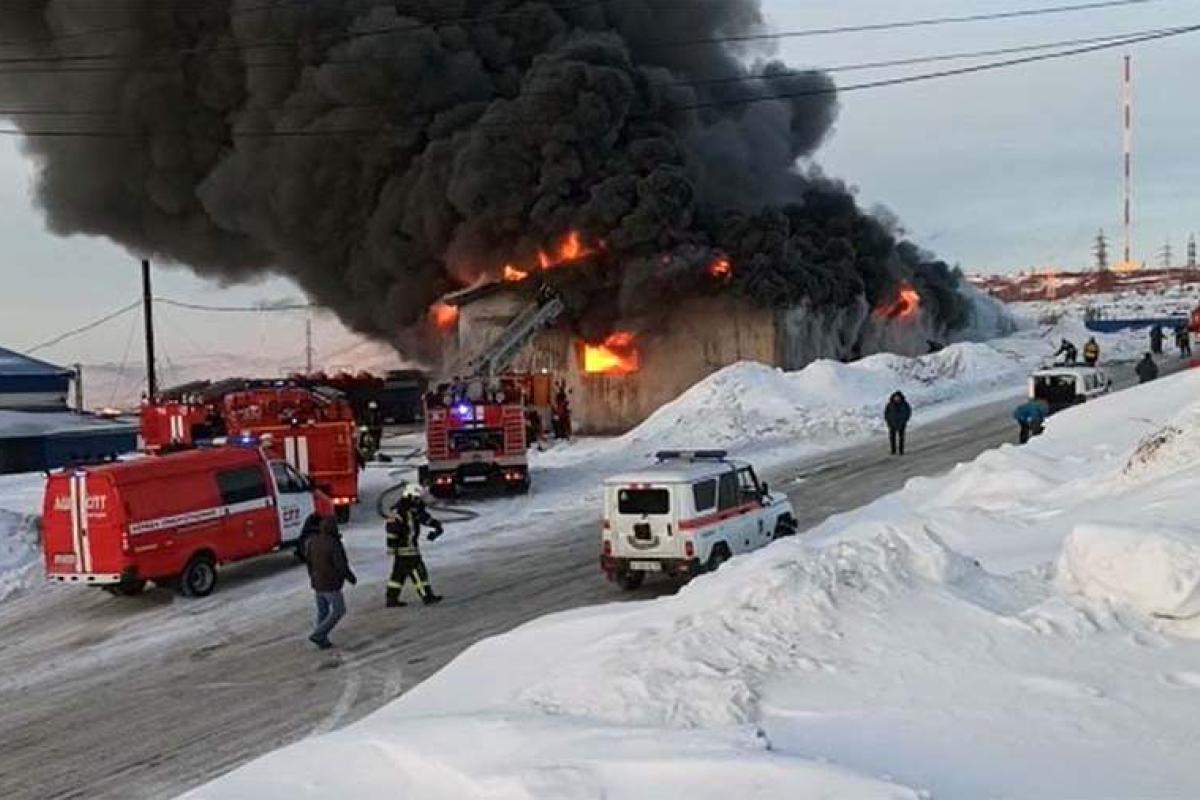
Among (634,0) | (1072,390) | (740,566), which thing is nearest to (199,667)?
(740,566)

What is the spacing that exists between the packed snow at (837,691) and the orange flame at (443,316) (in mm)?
37884

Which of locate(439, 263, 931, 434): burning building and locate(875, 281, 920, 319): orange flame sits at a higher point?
locate(875, 281, 920, 319): orange flame

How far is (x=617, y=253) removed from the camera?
4347 cm

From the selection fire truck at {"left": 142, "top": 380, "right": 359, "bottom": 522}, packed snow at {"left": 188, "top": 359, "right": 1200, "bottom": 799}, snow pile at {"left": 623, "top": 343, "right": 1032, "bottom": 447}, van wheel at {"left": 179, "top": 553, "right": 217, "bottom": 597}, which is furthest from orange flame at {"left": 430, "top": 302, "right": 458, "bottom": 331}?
packed snow at {"left": 188, "top": 359, "right": 1200, "bottom": 799}

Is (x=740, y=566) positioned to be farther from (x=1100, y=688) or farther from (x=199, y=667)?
(x=199, y=667)

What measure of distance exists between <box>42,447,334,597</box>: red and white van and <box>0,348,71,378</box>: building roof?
30294 millimetres

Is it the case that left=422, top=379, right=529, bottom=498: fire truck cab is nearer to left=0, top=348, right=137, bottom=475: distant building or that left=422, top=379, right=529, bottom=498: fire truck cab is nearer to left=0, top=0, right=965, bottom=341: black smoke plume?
left=0, top=348, right=137, bottom=475: distant building

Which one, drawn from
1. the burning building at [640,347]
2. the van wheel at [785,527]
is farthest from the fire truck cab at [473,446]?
the burning building at [640,347]

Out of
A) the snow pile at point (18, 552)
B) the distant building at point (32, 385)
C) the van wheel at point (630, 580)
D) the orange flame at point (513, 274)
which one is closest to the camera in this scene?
the van wheel at point (630, 580)

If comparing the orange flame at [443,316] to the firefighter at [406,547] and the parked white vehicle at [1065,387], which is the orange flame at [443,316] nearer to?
the parked white vehicle at [1065,387]

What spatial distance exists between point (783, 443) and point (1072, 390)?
6.87 m

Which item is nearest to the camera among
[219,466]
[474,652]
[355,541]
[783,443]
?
[474,652]

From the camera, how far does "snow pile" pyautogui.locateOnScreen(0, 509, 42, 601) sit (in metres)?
18.6

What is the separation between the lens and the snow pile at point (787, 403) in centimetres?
3106
